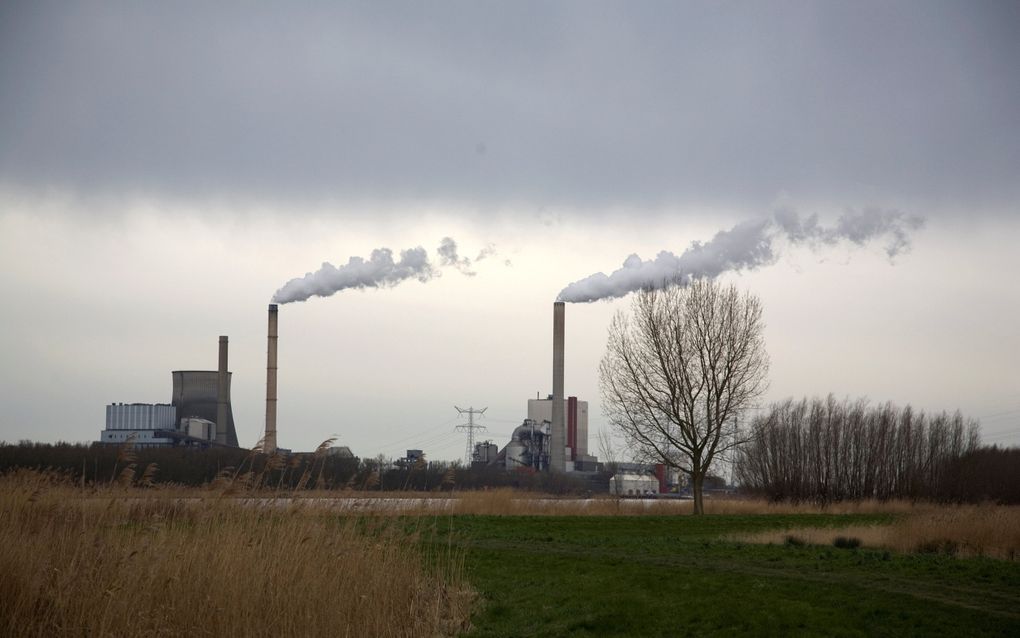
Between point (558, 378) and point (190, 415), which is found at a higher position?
point (558, 378)

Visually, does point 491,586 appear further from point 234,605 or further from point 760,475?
point 760,475

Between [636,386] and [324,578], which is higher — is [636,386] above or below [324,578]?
above

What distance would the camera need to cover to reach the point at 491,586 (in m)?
14.7

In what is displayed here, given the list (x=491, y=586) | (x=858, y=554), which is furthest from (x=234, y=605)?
(x=858, y=554)

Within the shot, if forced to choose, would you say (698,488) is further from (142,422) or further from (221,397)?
(142,422)

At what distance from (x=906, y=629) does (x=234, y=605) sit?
6847 mm

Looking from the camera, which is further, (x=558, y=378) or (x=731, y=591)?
(x=558, y=378)

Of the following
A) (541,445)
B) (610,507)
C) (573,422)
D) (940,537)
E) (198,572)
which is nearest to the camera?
(198,572)

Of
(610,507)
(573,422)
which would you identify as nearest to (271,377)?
(610,507)

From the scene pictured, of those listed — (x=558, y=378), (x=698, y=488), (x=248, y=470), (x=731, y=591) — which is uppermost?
(x=558, y=378)

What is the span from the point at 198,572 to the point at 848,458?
45016 mm

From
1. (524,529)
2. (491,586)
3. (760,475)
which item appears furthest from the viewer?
(760,475)

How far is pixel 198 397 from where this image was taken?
240 ft

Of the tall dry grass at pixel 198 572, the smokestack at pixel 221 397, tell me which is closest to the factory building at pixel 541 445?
Answer: the smokestack at pixel 221 397
